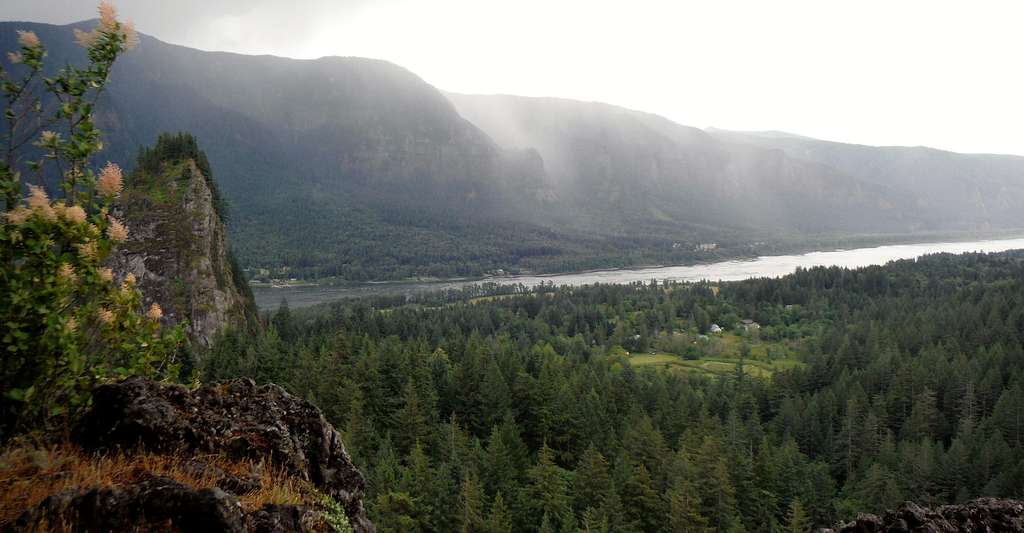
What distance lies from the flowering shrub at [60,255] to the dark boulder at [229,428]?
415mm

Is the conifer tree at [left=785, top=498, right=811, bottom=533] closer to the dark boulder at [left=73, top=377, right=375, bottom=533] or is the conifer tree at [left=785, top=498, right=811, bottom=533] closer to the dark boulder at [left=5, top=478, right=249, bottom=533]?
the dark boulder at [left=73, top=377, right=375, bottom=533]

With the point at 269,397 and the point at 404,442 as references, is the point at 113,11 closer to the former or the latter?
the point at 269,397

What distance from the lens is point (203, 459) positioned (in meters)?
7.80

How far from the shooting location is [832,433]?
6103 centimetres

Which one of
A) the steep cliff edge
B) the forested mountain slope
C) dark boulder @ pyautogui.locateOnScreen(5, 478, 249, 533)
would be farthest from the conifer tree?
the steep cliff edge

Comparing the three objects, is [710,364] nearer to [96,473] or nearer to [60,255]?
[96,473]

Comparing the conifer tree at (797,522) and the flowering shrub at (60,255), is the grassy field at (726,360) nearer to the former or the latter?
the conifer tree at (797,522)

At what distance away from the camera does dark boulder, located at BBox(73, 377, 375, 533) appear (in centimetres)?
743

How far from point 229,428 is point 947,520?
1170cm

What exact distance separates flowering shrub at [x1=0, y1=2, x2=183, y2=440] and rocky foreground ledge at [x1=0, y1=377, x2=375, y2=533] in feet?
2.18

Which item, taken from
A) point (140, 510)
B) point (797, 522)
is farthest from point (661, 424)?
point (140, 510)

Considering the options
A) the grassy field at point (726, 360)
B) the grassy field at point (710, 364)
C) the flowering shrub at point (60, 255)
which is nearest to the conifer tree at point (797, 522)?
the flowering shrub at point (60, 255)

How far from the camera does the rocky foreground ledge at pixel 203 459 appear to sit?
5.56 metres

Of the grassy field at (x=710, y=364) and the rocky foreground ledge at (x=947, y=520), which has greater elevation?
the rocky foreground ledge at (x=947, y=520)
